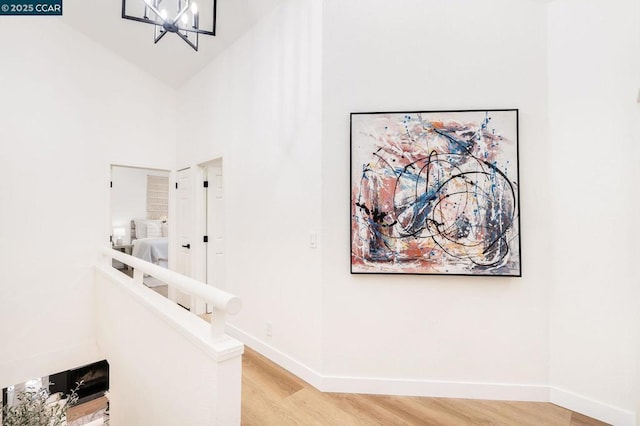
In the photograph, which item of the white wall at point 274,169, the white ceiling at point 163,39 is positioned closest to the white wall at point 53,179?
the white ceiling at point 163,39

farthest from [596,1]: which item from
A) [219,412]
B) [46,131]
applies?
[46,131]

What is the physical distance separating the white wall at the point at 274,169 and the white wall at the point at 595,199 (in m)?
1.67

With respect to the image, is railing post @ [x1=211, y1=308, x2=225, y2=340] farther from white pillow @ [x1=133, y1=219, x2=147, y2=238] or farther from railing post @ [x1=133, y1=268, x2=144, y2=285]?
white pillow @ [x1=133, y1=219, x2=147, y2=238]

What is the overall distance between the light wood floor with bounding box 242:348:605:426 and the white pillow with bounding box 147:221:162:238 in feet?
19.9

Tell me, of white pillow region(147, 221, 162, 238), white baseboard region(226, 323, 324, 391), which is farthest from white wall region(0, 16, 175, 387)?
white pillow region(147, 221, 162, 238)

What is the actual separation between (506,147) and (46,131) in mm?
4444

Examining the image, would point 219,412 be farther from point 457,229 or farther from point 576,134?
point 576,134

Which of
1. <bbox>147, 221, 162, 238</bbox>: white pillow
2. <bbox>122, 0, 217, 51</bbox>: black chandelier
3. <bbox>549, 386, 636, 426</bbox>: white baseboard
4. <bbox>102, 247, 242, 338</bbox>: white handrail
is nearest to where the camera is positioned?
<bbox>102, 247, 242, 338</bbox>: white handrail

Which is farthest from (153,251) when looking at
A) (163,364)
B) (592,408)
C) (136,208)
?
(592,408)

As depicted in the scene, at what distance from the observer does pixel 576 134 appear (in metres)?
2.01

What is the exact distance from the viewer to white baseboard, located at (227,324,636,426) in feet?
6.29

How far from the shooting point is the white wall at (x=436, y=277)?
2.09 metres

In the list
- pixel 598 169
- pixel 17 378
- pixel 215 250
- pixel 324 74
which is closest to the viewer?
pixel 598 169

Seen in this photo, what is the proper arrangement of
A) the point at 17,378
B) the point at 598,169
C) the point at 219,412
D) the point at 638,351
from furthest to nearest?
the point at 17,378, the point at 598,169, the point at 638,351, the point at 219,412
